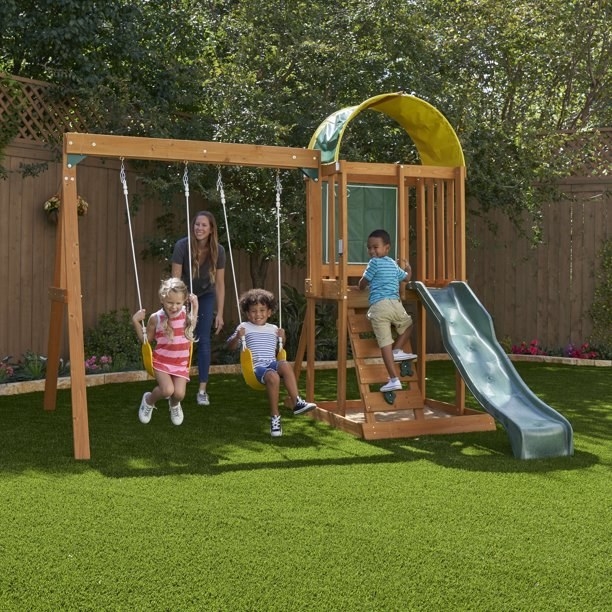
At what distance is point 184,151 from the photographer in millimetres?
6109

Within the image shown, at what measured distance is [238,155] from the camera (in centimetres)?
632

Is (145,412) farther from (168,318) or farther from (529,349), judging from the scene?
(529,349)

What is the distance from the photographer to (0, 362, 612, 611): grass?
10.3ft

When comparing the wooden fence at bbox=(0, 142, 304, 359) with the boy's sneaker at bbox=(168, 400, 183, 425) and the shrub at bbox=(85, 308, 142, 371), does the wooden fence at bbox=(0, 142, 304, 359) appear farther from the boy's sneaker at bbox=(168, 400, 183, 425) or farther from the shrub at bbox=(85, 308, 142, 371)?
the boy's sneaker at bbox=(168, 400, 183, 425)

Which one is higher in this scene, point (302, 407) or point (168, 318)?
point (168, 318)

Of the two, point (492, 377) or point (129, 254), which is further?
point (129, 254)

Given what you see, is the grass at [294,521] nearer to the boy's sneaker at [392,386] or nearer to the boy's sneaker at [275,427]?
the boy's sneaker at [275,427]

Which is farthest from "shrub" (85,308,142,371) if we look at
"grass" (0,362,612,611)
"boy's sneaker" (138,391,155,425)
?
"boy's sneaker" (138,391,155,425)

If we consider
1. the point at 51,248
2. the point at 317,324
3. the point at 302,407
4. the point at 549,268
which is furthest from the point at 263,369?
the point at 549,268

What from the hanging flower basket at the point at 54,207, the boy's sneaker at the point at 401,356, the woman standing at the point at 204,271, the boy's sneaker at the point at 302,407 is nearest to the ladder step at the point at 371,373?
the boy's sneaker at the point at 401,356

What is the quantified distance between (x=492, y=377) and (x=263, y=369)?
156 cm

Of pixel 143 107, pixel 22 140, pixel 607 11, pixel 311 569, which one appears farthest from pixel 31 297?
pixel 607 11

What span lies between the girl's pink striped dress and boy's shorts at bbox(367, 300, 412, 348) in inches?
51.6

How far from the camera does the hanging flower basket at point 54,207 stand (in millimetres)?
9133
